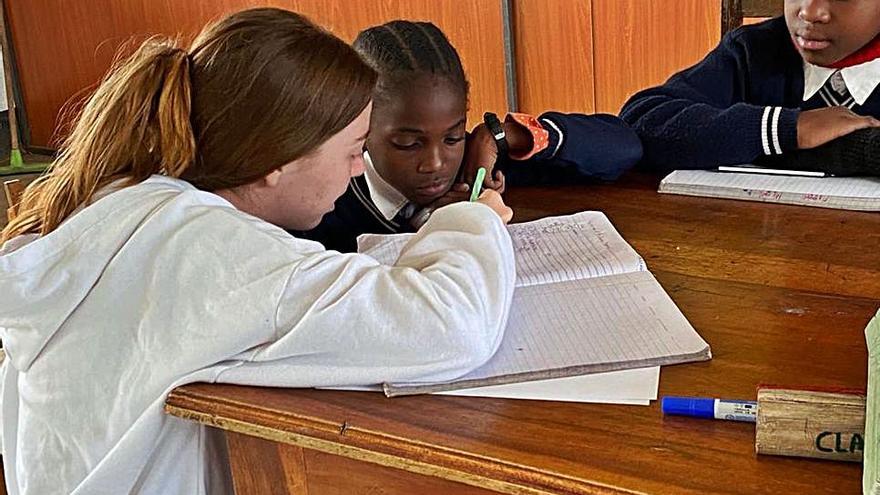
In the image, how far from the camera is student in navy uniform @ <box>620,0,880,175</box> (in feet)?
4.67

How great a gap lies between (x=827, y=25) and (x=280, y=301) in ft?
3.35

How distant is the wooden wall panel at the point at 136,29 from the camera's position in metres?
3.25

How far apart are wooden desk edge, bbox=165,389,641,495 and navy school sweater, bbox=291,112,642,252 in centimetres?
53

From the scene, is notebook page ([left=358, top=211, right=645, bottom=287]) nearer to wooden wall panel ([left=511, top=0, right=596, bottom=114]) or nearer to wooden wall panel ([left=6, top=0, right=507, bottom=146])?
wooden wall panel ([left=511, top=0, right=596, bottom=114])

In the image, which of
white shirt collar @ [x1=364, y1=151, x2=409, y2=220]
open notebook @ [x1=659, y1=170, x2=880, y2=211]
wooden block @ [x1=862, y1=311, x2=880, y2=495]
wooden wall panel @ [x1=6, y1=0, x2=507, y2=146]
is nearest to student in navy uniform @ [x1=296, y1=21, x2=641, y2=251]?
white shirt collar @ [x1=364, y1=151, x2=409, y2=220]

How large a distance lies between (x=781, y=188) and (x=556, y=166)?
31 centimetres

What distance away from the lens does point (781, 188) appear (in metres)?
1.35

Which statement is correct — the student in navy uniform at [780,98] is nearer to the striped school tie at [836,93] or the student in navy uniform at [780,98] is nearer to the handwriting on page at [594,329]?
the striped school tie at [836,93]

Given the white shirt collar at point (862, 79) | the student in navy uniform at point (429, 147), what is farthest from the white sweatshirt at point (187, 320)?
the white shirt collar at point (862, 79)

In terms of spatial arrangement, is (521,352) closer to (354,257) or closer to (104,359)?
(354,257)

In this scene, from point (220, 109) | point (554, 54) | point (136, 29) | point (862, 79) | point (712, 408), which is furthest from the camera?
point (136, 29)

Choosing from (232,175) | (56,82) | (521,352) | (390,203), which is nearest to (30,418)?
(232,175)

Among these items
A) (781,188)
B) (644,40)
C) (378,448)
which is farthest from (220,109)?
(644,40)

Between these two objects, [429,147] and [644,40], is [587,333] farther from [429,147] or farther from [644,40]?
[644,40]
